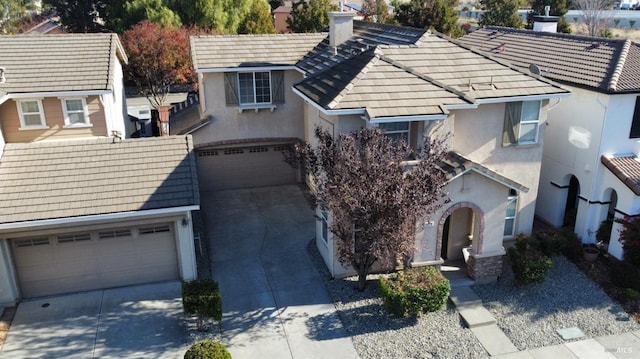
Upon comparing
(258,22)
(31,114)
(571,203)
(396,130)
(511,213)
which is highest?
(258,22)

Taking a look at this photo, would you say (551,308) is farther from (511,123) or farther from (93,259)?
(93,259)

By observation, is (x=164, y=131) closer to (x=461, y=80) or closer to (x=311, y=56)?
(x=311, y=56)

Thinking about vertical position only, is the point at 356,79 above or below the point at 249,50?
below

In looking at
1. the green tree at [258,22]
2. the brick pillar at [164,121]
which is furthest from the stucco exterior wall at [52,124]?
the green tree at [258,22]

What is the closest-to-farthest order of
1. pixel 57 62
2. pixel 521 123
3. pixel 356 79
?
pixel 356 79
pixel 521 123
pixel 57 62

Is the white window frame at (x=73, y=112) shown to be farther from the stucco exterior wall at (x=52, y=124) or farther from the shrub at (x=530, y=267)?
the shrub at (x=530, y=267)

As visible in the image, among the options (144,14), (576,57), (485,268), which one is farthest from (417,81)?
(144,14)

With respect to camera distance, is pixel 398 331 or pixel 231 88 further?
pixel 231 88
